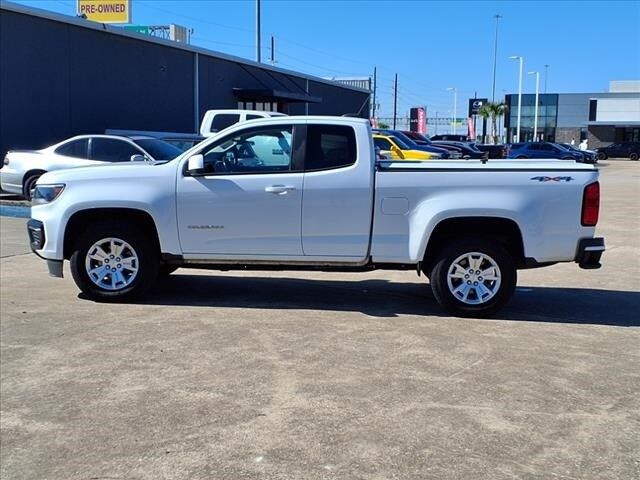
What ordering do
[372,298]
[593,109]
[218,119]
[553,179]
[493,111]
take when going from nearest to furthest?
[553,179] < [372,298] < [218,119] < [593,109] < [493,111]

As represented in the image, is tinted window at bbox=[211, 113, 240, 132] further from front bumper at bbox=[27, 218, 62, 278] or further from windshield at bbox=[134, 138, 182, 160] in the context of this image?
front bumper at bbox=[27, 218, 62, 278]

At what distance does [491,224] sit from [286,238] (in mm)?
2017

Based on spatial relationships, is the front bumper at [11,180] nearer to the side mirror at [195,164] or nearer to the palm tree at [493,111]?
the side mirror at [195,164]

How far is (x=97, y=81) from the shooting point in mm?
22625

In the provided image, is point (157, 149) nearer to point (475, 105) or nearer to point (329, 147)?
point (329, 147)

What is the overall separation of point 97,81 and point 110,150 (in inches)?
350

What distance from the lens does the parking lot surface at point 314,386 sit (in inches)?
149

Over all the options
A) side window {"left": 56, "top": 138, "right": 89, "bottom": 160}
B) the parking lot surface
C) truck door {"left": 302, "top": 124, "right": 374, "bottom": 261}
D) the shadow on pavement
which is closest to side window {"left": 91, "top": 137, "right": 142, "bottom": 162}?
side window {"left": 56, "top": 138, "right": 89, "bottom": 160}

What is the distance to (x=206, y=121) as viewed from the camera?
845 inches

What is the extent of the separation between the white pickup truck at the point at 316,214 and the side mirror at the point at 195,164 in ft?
0.04

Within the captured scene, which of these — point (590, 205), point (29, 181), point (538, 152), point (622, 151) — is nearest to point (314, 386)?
point (590, 205)

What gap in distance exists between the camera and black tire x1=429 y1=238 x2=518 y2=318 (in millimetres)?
6645

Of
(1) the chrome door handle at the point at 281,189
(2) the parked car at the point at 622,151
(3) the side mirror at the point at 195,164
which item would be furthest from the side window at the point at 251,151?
(2) the parked car at the point at 622,151

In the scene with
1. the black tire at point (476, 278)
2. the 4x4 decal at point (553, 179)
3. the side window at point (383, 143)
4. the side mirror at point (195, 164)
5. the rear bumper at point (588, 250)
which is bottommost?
the black tire at point (476, 278)
